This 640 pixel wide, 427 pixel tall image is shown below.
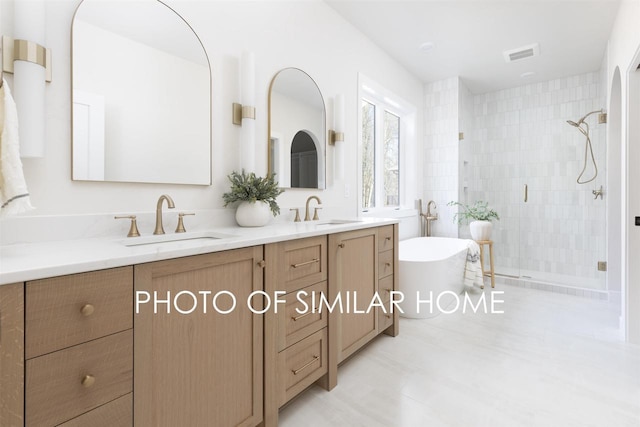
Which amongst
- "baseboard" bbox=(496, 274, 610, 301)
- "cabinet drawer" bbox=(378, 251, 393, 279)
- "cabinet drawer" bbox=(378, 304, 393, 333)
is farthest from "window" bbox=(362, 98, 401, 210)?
"baseboard" bbox=(496, 274, 610, 301)

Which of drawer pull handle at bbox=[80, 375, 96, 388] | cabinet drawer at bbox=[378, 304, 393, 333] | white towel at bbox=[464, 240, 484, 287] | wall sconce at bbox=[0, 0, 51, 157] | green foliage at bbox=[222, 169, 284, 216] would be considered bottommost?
cabinet drawer at bbox=[378, 304, 393, 333]

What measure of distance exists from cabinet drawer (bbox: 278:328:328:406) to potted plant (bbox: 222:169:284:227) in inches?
26.7

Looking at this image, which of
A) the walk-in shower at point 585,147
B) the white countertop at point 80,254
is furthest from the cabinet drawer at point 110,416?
the walk-in shower at point 585,147

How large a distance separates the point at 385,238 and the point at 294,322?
997mm

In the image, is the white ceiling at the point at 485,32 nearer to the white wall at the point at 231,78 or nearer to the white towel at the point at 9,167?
the white wall at the point at 231,78

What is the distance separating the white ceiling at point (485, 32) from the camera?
8.49 feet

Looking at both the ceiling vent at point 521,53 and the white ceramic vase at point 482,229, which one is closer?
the ceiling vent at point 521,53

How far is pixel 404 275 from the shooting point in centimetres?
279

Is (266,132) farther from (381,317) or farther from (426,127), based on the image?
(426,127)

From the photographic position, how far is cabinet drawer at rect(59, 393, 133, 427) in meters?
0.82

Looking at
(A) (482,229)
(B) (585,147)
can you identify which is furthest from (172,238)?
(B) (585,147)

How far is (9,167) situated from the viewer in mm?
933

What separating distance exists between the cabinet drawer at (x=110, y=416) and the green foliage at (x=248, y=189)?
1044mm

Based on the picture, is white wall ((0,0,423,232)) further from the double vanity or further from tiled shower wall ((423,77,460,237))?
tiled shower wall ((423,77,460,237))
